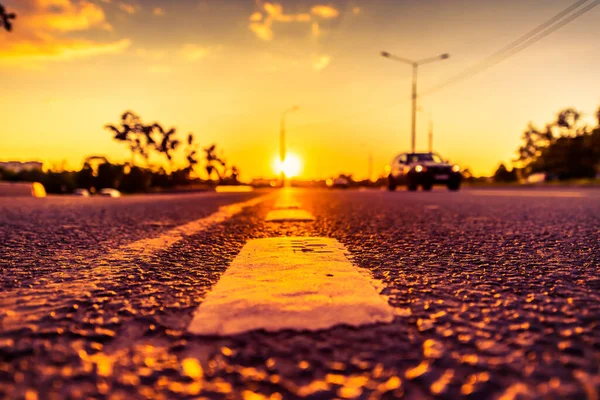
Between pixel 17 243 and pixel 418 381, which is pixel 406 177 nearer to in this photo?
pixel 17 243

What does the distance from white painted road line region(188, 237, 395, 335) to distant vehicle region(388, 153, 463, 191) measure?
736 inches

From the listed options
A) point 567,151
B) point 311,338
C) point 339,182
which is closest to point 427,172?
point 311,338

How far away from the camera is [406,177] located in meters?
21.1

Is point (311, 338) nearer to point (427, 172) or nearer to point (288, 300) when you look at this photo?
point (288, 300)

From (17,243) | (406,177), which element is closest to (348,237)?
(17,243)

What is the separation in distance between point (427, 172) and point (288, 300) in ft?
63.6

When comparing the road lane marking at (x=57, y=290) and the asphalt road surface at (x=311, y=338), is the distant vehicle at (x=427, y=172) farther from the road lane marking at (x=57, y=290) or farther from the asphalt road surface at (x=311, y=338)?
the road lane marking at (x=57, y=290)

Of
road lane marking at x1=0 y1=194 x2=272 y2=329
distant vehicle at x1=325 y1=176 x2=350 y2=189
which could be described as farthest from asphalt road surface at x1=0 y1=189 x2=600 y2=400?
Answer: distant vehicle at x1=325 y1=176 x2=350 y2=189

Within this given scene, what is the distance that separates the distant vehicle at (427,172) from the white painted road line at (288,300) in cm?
1869

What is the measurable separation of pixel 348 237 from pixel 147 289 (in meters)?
2.09

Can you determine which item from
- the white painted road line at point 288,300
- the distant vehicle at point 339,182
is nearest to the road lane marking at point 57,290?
the white painted road line at point 288,300

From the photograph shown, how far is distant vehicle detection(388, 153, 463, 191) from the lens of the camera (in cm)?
1991

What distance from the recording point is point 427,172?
1995 centimetres

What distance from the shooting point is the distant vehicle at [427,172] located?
65.3 ft
